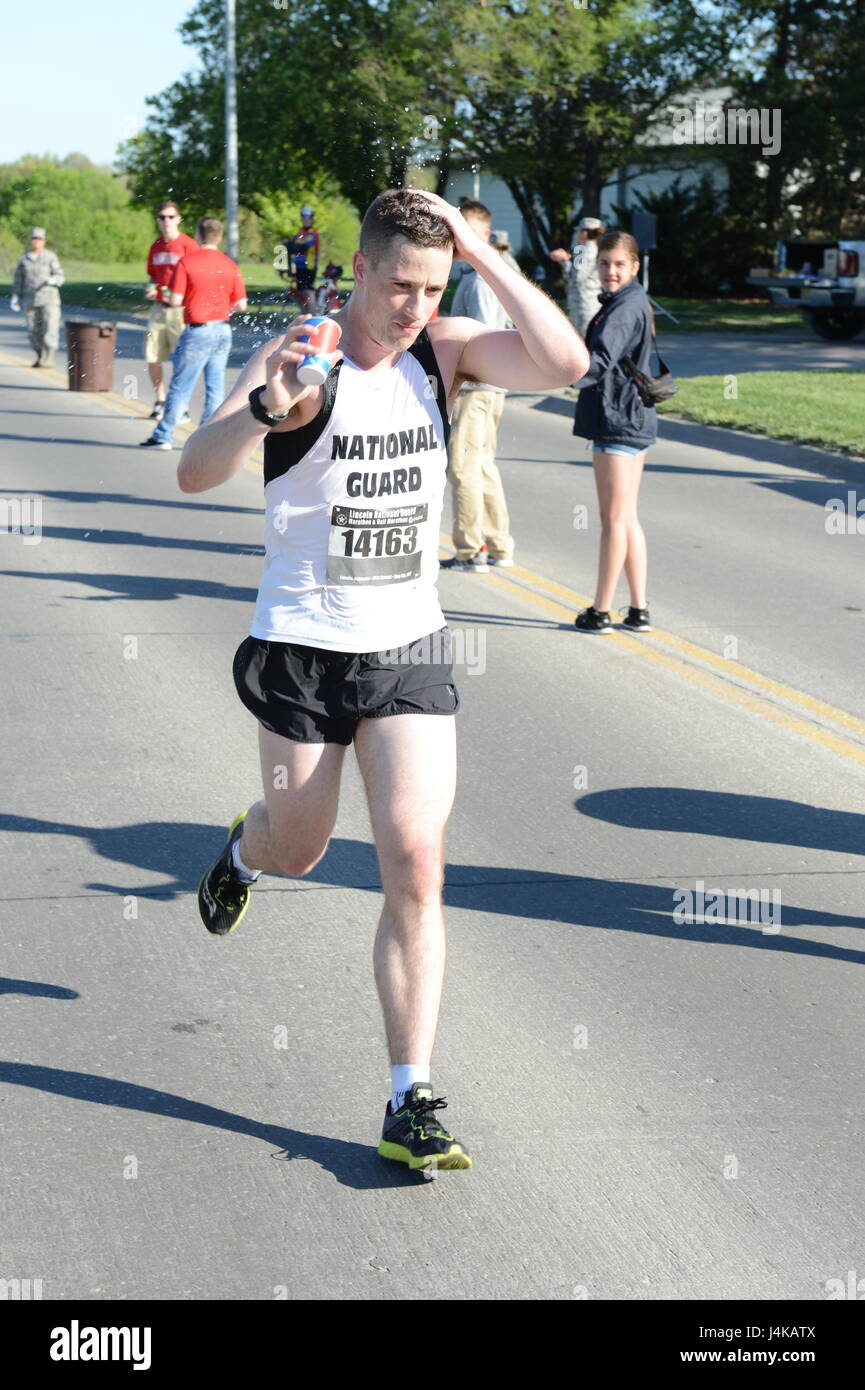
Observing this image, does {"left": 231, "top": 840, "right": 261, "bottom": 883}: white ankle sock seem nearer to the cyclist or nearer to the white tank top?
the white tank top

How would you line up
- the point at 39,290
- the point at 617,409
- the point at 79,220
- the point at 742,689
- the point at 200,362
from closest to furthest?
the point at 742,689 < the point at 617,409 < the point at 200,362 < the point at 39,290 < the point at 79,220

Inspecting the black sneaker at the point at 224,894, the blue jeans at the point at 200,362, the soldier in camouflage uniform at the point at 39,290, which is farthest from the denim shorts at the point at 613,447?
the soldier in camouflage uniform at the point at 39,290

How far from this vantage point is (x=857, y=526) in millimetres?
13117

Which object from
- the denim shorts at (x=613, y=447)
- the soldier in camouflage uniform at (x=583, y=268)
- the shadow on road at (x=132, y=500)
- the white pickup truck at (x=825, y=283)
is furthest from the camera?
the white pickup truck at (x=825, y=283)

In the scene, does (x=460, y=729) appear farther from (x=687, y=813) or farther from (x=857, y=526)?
(x=857, y=526)

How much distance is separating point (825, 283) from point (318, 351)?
→ 26.8 meters

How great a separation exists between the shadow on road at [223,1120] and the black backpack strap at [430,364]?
1.67 metres

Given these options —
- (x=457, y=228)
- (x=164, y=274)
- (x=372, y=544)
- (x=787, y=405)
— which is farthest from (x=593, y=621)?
(x=787, y=405)

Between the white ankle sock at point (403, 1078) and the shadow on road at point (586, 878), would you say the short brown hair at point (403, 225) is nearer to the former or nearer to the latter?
the white ankle sock at point (403, 1078)

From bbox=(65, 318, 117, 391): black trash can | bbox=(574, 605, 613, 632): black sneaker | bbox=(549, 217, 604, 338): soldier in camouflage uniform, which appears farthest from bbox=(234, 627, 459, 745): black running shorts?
bbox=(65, 318, 117, 391): black trash can

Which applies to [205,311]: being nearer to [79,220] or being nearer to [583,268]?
[583,268]

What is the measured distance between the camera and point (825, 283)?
28.8m

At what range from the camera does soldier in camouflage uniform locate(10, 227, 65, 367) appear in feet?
81.1

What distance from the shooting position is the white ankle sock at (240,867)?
4.80 m
